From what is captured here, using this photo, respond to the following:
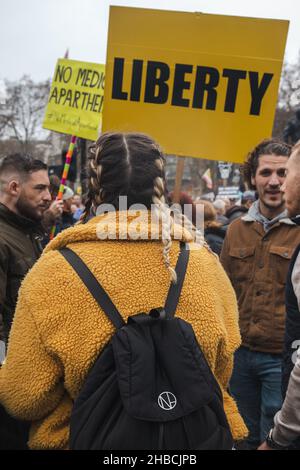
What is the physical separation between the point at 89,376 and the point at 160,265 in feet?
1.29

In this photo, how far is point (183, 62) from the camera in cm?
355

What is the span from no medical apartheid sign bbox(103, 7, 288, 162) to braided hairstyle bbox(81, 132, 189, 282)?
178cm

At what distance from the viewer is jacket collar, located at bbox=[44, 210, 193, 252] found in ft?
5.41

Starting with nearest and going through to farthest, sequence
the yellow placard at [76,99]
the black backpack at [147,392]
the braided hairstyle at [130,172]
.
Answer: the black backpack at [147,392], the braided hairstyle at [130,172], the yellow placard at [76,99]

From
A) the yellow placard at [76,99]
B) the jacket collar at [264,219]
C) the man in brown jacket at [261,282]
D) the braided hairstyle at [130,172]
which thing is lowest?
the man in brown jacket at [261,282]

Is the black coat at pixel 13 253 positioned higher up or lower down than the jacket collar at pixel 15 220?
lower down

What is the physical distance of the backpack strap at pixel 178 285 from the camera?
1.63m

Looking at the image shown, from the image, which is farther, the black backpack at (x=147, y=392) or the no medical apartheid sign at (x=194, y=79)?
the no medical apartheid sign at (x=194, y=79)

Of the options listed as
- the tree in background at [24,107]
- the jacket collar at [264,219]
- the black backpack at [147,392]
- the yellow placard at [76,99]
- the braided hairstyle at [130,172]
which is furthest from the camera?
the tree in background at [24,107]

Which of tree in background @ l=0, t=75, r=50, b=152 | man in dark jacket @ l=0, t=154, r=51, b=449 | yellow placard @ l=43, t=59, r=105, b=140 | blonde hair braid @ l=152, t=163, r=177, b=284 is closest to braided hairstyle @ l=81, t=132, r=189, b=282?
blonde hair braid @ l=152, t=163, r=177, b=284

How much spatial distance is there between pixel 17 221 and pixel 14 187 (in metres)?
0.31

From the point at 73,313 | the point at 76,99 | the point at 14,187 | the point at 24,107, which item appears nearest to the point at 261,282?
the point at 14,187

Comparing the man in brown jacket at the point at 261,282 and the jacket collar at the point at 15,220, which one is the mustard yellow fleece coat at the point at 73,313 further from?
the man in brown jacket at the point at 261,282

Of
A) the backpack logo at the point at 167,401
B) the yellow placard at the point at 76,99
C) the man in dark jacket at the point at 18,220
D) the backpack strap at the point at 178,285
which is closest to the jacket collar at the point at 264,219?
the man in dark jacket at the point at 18,220
